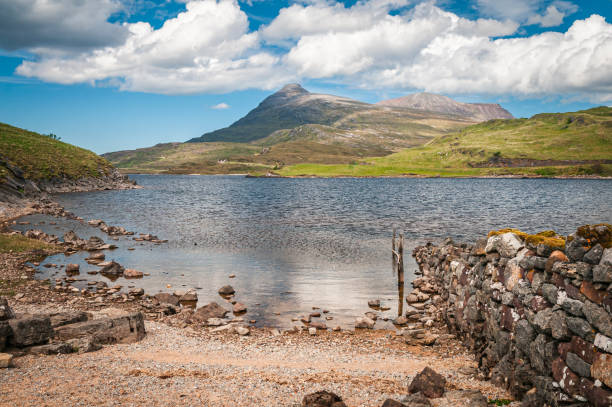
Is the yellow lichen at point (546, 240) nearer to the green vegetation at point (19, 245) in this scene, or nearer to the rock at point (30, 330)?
the rock at point (30, 330)

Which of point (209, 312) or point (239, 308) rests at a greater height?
point (209, 312)

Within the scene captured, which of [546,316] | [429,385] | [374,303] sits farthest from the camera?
[374,303]

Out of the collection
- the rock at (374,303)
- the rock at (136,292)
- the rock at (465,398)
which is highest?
the rock at (465,398)

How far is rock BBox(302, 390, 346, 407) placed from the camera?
12.8 m

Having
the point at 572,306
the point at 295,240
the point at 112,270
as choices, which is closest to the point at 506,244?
the point at 572,306

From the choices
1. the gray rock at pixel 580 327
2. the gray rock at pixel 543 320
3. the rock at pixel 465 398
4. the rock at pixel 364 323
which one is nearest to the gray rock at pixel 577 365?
the gray rock at pixel 580 327

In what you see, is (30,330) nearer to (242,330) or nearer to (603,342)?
(242,330)

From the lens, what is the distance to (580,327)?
1150 cm

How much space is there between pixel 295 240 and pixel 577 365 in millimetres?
47650

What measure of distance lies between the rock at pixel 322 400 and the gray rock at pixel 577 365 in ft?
22.9

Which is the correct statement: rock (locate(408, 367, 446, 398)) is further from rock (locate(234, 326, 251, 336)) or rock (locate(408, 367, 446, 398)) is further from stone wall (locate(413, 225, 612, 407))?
rock (locate(234, 326, 251, 336))

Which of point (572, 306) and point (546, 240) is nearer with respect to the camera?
point (572, 306)

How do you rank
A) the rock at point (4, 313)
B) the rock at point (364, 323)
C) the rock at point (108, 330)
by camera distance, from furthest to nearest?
1. the rock at point (364, 323)
2. the rock at point (108, 330)
3. the rock at point (4, 313)

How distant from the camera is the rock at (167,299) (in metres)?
30.0
